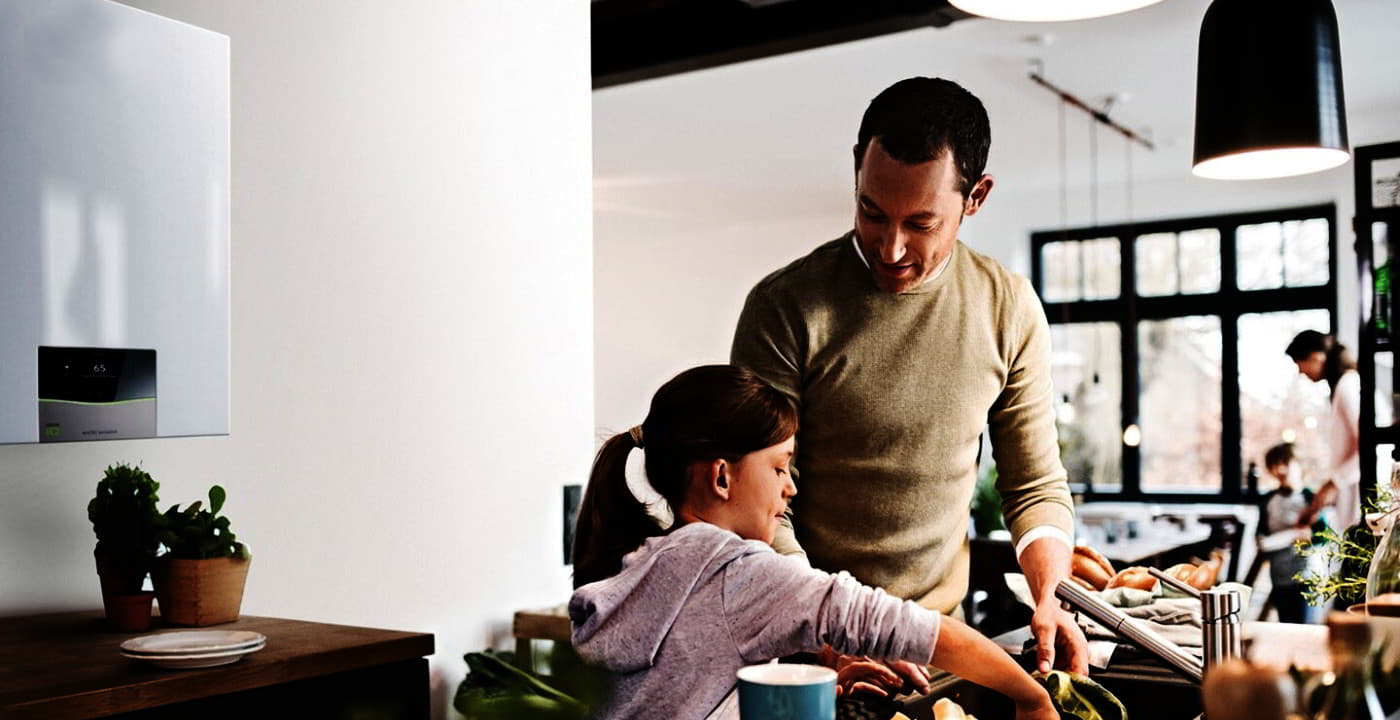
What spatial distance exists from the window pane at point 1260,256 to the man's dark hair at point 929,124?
24.3 ft

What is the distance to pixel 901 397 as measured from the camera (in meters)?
1.88

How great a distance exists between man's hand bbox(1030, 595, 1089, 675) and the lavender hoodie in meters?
0.30

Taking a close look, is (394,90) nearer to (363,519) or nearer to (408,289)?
(408,289)

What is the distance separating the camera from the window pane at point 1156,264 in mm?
8844

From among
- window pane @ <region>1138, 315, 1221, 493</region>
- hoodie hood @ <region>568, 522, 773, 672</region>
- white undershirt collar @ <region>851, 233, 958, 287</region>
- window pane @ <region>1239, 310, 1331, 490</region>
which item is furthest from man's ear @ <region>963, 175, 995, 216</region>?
window pane @ <region>1138, 315, 1221, 493</region>

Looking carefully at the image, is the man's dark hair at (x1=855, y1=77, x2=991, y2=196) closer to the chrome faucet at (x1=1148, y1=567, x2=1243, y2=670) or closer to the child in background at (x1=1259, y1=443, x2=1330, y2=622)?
the chrome faucet at (x1=1148, y1=567, x2=1243, y2=670)

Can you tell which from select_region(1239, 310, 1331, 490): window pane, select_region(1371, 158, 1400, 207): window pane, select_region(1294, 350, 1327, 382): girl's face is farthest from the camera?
select_region(1239, 310, 1331, 490): window pane

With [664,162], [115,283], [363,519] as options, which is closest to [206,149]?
[115,283]

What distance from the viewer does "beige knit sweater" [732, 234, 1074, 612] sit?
189 cm

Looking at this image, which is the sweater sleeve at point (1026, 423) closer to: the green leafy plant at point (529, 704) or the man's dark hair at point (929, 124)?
the man's dark hair at point (929, 124)

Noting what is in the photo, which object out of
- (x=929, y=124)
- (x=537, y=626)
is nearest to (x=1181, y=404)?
(x=537, y=626)

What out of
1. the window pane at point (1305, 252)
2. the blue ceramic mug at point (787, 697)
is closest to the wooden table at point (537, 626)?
the blue ceramic mug at point (787, 697)

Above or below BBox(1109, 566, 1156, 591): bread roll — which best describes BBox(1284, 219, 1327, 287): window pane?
above

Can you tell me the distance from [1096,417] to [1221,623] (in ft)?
25.8
